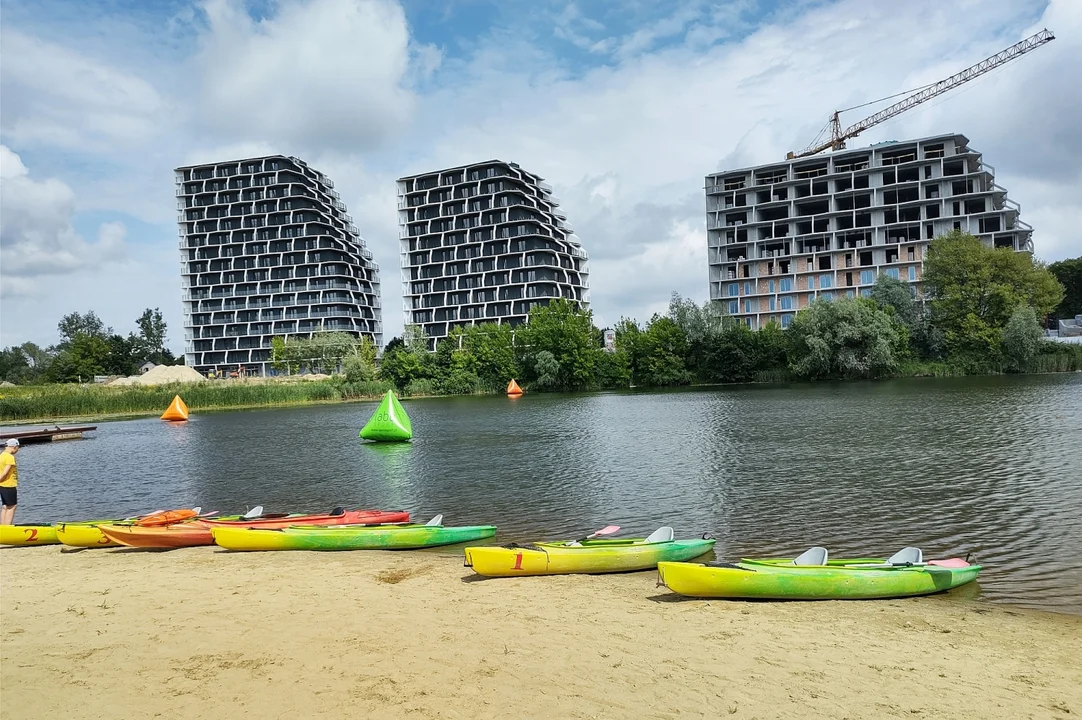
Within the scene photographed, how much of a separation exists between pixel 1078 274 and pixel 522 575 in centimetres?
11608

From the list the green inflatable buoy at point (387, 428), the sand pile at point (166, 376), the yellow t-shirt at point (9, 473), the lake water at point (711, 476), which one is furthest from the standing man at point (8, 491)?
the sand pile at point (166, 376)

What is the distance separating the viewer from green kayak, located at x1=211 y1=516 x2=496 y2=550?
46.9 ft

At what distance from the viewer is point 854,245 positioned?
10050 centimetres

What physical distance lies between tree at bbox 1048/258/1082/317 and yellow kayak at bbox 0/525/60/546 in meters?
119

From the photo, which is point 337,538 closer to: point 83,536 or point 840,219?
point 83,536

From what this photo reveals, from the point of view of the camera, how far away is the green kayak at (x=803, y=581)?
10062mm

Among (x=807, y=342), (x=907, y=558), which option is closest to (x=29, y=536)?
(x=907, y=558)

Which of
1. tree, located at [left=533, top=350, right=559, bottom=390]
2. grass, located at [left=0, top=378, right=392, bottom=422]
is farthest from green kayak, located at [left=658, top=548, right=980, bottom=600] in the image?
tree, located at [left=533, top=350, right=559, bottom=390]

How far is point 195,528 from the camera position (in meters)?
15.3

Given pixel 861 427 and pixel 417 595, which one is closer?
pixel 417 595

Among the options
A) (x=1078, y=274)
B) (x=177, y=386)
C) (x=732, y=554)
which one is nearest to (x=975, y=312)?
(x=1078, y=274)

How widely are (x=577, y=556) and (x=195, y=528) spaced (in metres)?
8.98

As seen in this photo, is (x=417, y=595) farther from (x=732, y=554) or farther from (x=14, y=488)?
(x=14, y=488)

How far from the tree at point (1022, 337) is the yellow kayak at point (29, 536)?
76.9 meters
